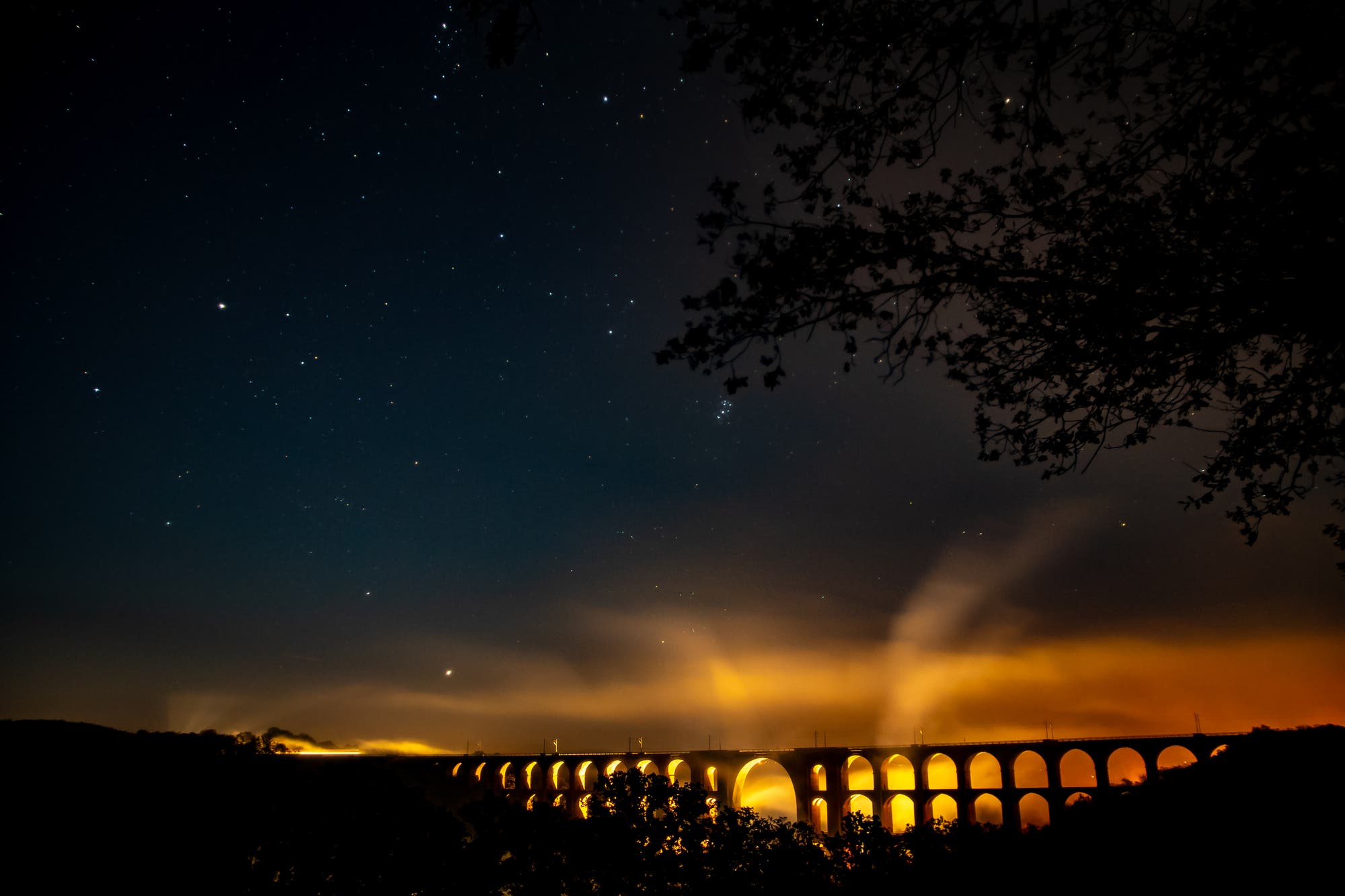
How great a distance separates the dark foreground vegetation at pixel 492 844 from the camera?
8320mm

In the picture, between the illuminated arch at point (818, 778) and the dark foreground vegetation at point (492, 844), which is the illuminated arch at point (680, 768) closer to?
the illuminated arch at point (818, 778)

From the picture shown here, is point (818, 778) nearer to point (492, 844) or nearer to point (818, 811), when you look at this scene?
point (818, 811)

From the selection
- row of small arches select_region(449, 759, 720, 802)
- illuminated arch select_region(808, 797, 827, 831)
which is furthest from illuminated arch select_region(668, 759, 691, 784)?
illuminated arch select_region(808, 797, 827, 831)

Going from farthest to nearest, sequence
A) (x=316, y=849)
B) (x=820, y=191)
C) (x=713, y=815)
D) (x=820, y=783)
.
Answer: (x=820, y=783) → (x=713, y=815) → (x=316, y=849) → (x=820, y=191)

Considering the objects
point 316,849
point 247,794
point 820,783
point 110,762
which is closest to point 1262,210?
point 316,849

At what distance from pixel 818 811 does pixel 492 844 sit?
40.1 metres

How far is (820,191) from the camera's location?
5.84 meters

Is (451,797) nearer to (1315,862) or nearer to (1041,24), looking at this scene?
(1315,862)

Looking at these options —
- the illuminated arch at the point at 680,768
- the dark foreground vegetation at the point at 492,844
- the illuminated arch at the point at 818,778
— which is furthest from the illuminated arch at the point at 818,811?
the dark foreground vegetation at the point at 492,844

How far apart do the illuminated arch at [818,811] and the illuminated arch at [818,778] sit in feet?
2.16

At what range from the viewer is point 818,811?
42.7m

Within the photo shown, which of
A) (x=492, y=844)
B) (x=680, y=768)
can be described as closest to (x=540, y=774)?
(x=680, y=768)

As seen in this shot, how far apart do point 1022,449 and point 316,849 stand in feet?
30.7

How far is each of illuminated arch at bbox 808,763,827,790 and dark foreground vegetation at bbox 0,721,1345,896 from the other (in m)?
32.5
